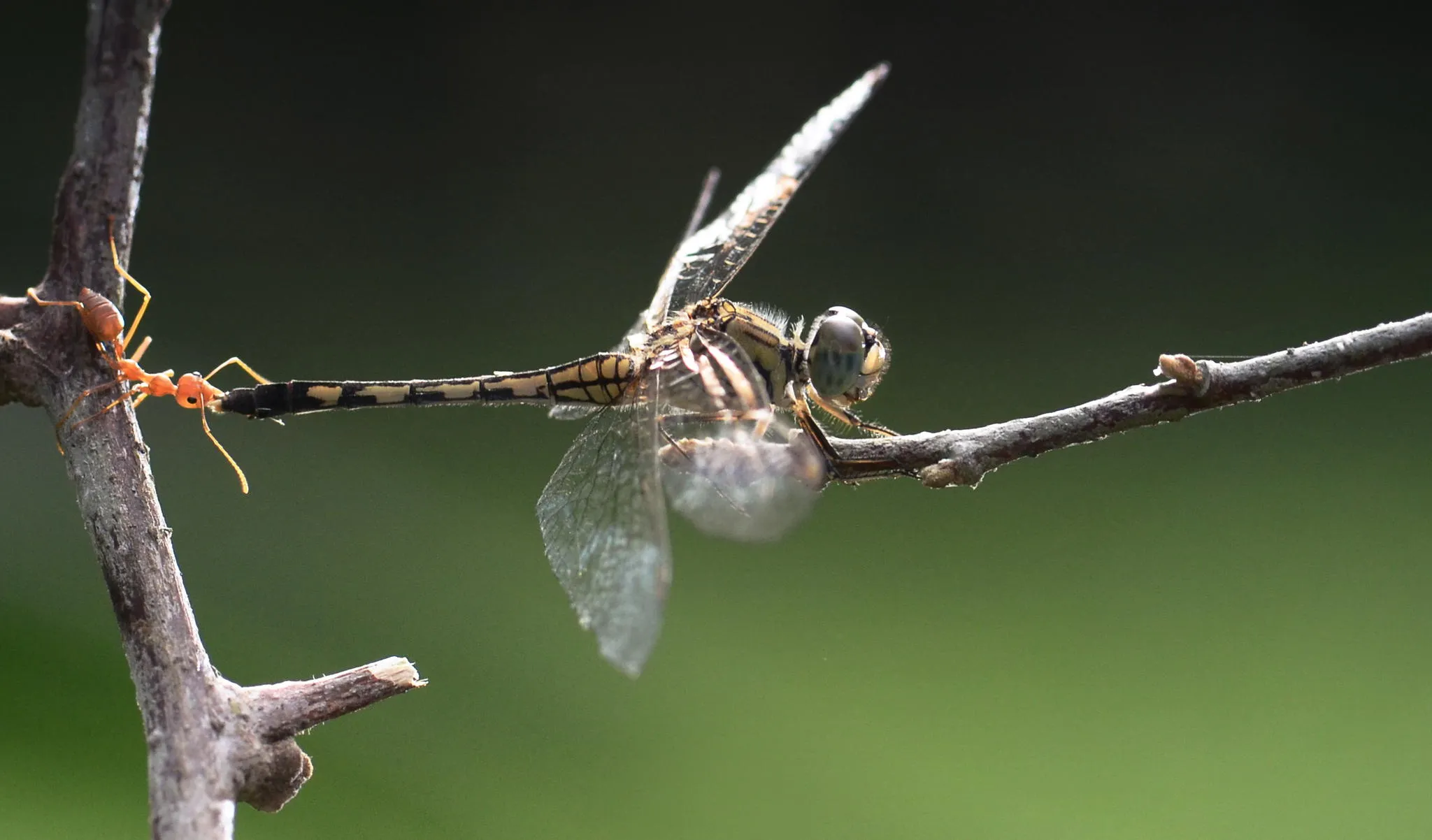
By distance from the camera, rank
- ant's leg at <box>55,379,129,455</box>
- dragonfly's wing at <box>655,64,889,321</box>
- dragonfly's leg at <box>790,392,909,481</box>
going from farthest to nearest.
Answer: dragonfly's wing at <box>655,64,889,321</box> < dragonfly's leg at <box>790,392,909,481</box> < ant's leg at <box>55,379,129,455</box>

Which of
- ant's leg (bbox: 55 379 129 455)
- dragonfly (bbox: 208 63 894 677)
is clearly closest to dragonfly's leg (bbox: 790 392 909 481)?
dragonfly (bbox: 208 63 894 677)

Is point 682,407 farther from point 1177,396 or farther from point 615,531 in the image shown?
point 1177,396

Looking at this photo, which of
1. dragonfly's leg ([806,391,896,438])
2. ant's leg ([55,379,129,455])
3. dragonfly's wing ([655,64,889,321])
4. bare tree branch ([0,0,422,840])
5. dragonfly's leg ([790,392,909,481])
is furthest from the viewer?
dragonfly's wing ([655,64,889,321])

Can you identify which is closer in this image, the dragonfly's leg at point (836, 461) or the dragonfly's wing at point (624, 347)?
the dragonfly's leg at point (836, 461)

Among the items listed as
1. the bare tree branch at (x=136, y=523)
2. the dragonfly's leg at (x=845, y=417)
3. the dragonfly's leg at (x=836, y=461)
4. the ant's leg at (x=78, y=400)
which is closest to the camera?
the bare tree branch at (x=136, y=523)

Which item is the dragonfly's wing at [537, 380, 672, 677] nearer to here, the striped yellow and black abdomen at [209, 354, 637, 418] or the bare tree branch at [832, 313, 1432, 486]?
the striped yellow and black abdomen at [209, 354, 637, 418]

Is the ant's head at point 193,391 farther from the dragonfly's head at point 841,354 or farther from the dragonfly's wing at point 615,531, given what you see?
the dragonfly's head at point 841,354

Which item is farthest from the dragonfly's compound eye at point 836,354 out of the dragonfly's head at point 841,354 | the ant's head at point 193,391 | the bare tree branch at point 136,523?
the ant's head at point 193,391
